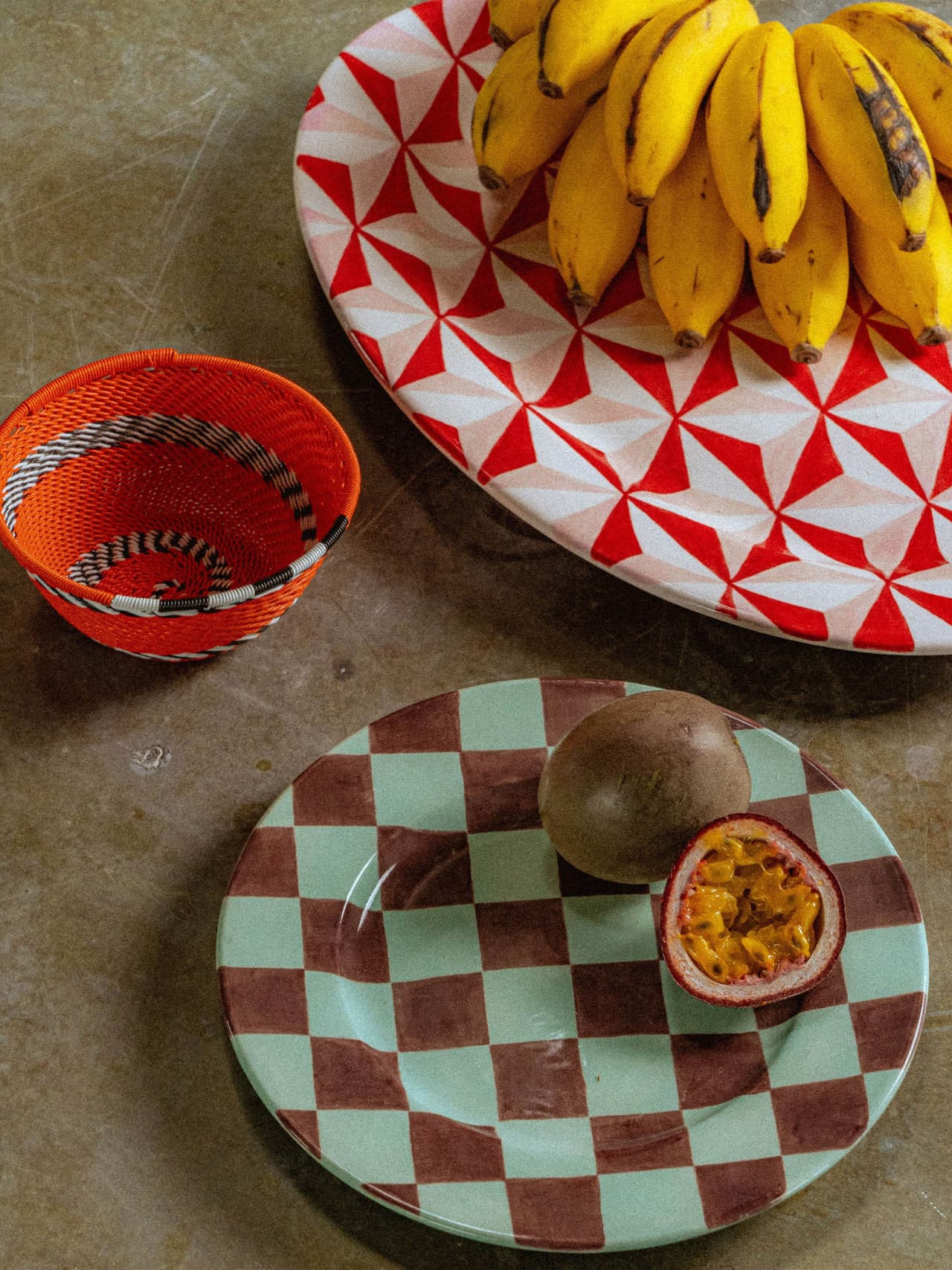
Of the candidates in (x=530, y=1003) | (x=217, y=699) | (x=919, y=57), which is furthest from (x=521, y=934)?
(x=919, y=57)

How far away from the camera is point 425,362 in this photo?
3.20 ft

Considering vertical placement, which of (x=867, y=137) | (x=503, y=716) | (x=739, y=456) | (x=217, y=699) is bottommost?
(x=217, y=699)

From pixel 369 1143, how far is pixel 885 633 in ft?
1.57

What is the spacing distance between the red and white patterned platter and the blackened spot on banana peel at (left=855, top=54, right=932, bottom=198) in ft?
0.52

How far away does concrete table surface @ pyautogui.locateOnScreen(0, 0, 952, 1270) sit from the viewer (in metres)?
0.75

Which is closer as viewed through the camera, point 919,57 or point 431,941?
point 431,941

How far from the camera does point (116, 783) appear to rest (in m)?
0.86

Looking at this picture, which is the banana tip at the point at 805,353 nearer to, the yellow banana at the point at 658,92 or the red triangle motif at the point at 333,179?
the yellow banana at the point at 658,92

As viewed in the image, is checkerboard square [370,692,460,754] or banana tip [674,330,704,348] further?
banana tip [674,330,704,348]

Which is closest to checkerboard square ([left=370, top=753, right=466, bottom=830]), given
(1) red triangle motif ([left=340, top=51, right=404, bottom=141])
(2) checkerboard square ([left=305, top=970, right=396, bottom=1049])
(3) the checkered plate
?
(3) the checkered plate

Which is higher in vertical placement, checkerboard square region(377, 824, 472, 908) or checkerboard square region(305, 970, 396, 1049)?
checkerboard square region(377, 824, 472, 908)

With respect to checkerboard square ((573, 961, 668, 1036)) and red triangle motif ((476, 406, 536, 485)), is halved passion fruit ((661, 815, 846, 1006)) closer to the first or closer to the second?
checkerboard square ((573, 961, 668, 1036))

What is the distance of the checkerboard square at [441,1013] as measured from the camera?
0.75 meters

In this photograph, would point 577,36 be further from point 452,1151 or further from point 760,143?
point 452,1151
